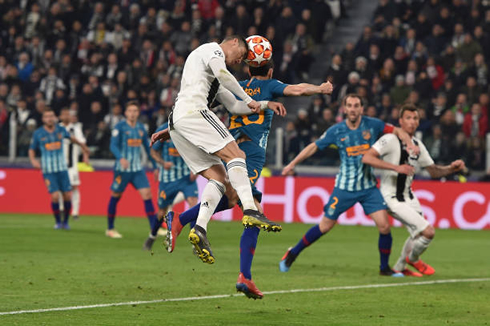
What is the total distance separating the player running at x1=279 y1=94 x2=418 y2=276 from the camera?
11.6 meters

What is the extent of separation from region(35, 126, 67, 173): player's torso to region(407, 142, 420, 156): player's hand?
25.4ft

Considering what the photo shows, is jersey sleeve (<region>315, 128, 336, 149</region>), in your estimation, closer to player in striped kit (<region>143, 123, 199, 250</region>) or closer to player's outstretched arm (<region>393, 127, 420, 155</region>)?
player's outstretched arm (<region>393, 127, 420, 155</region>)

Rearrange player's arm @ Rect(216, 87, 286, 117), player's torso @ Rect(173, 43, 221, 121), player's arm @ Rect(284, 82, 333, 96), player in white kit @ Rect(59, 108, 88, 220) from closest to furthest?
player's arm @ Rect(284, 82, 333, 96) → player's torso @ Rect(173, 43, 221, 121) → player's arm @ Rect(216, 87, 286, 117) → player in white kit @ Rect(59, 108, 88, 220)

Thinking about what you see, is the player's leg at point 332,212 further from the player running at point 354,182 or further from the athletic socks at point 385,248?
the athletic socks at point 385,248

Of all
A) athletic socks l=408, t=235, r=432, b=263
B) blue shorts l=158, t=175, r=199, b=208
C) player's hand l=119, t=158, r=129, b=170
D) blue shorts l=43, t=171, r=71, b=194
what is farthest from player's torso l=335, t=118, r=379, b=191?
blue shorts l=43, t=171, r=71, b=194

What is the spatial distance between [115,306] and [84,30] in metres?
18.5

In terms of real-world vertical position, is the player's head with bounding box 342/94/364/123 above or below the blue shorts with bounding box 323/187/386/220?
above

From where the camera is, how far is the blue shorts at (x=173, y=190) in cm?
1455

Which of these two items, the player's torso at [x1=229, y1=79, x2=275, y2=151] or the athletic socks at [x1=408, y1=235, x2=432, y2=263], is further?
the athletic socks at [x1=408, y1=235, x2=432, y2=263]

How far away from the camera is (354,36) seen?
2470 cm

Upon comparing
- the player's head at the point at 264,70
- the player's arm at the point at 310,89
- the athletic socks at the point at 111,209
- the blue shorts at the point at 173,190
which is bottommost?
the athletic socks at the point at 111,209

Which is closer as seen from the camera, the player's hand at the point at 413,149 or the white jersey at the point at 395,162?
the player's hand at the point at 413,149

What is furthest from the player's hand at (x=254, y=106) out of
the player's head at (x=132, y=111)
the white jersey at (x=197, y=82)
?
the player's head at (x=132, y=111)

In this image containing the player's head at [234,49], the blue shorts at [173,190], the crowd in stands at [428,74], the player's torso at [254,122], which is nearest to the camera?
the player's head at [234,49]
